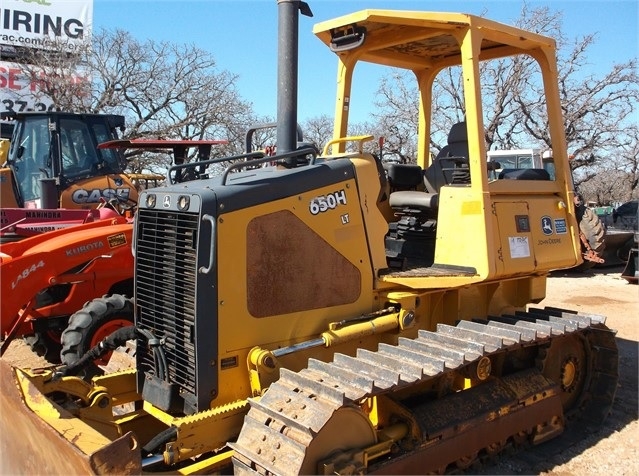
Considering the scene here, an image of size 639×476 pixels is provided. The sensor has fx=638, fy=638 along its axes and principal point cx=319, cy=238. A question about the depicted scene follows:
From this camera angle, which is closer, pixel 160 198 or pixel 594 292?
pixel 160 198

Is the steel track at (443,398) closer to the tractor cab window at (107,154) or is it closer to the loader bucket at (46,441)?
the loader bucket at (46,441)

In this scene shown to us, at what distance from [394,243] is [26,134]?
8.31 m

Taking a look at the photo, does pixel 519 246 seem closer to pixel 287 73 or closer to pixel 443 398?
pixel 443 398

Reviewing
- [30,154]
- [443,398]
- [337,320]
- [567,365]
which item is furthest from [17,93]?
[443,398]

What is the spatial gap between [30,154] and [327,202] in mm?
8496

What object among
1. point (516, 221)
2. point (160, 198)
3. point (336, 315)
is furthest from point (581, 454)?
point (160, 198)

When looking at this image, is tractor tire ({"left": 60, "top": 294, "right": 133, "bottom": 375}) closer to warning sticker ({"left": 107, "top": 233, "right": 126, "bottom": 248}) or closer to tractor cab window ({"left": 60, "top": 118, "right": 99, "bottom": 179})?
warning sticker ({"left": 107, "top": 233, "right": 126, "bottom": 248})

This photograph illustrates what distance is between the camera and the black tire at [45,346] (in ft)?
21.5

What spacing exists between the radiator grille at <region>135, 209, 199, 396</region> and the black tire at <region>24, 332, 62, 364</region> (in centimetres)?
308

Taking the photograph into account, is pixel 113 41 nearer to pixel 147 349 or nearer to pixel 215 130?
pixel 215 130

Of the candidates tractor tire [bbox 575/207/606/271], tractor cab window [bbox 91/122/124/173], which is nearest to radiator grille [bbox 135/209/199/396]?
tractor cab window [bbox 91/122/124/173]

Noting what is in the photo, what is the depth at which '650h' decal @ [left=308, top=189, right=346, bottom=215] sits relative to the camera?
3.89m

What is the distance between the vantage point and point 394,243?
5016 millimetres

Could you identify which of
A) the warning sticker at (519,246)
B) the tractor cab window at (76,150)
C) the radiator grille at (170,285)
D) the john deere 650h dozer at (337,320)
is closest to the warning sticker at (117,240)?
the john deere 650h dozer at (337,320)
